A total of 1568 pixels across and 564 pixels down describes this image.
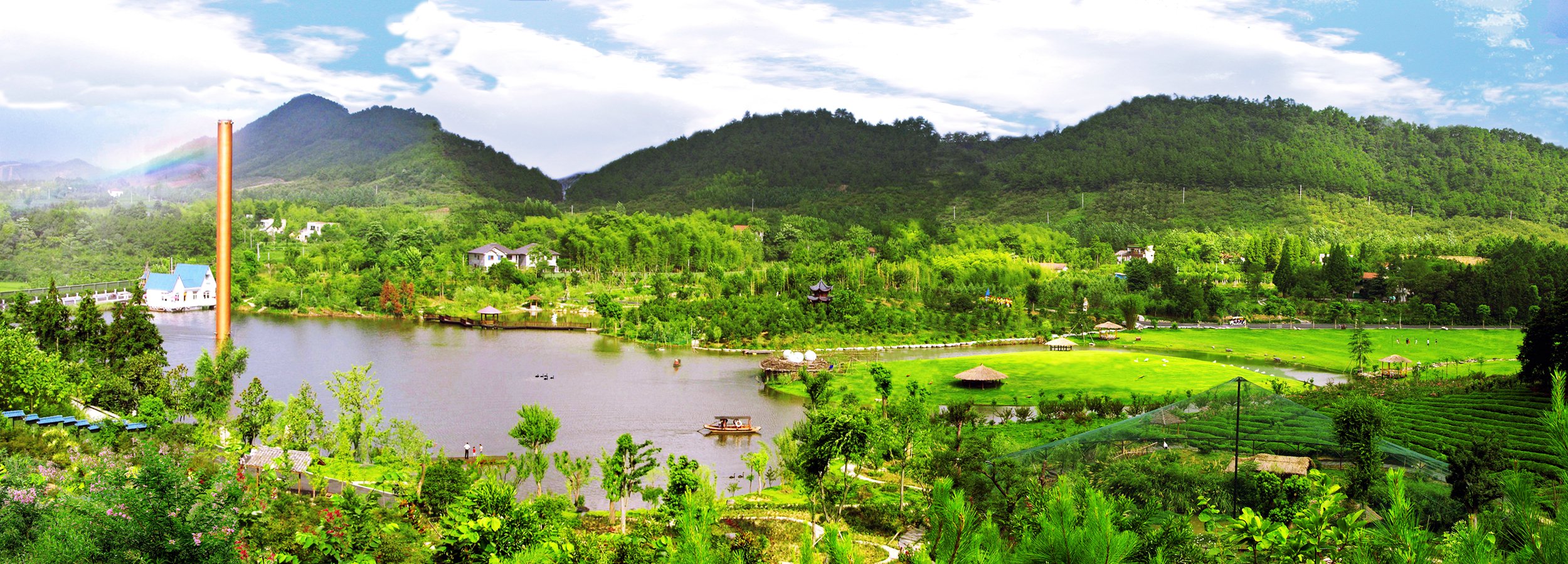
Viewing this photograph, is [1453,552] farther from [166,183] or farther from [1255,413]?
[166,183]

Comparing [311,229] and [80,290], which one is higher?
[311,229]

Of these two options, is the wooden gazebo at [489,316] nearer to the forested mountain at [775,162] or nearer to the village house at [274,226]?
the village house at [274,226]

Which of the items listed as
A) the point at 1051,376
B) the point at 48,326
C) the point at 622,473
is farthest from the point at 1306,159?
the point at 48,326

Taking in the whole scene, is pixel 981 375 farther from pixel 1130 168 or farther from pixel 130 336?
pixel 1130 168

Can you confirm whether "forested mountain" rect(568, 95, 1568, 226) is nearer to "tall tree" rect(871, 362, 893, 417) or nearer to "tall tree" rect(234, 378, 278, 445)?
"tall tree" rect(871, 362, 893, 417)

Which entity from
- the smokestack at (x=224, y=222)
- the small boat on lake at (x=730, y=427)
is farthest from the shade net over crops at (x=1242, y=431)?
the smokestack at (x=224, y=222)

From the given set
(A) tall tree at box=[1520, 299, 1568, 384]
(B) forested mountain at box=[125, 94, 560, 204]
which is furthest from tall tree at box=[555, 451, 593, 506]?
(B) forested mountain at box=[125, 94, 560, 204]
